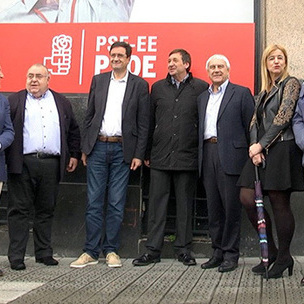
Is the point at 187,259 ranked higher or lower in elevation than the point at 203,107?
lower

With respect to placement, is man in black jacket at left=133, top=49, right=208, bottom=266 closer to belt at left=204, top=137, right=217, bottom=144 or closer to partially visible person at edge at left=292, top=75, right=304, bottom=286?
belt at left=204, top=137, right=217, bottom=144

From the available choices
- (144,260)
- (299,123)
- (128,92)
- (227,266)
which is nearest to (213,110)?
(128,92)

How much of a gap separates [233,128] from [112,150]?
1.26 meters

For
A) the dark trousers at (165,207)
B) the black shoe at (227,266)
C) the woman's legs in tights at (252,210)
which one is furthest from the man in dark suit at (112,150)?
the woman's legs in tights at (252,210)

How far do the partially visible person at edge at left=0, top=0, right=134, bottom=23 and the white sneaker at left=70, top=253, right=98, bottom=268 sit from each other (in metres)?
2.94

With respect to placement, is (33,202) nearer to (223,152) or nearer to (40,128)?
(40,128)

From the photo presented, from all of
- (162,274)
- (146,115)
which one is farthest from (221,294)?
(146,115)

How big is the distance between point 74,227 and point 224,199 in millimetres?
1851

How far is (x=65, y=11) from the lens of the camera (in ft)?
23.4

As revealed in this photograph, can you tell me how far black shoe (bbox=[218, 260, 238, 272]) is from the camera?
17.7 feet

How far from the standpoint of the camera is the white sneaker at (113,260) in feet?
18.9

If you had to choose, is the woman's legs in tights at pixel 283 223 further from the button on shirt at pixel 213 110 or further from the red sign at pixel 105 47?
the red sign at pixel 105 47

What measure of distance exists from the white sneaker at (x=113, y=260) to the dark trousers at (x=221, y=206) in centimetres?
98

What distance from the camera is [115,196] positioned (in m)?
5.96
